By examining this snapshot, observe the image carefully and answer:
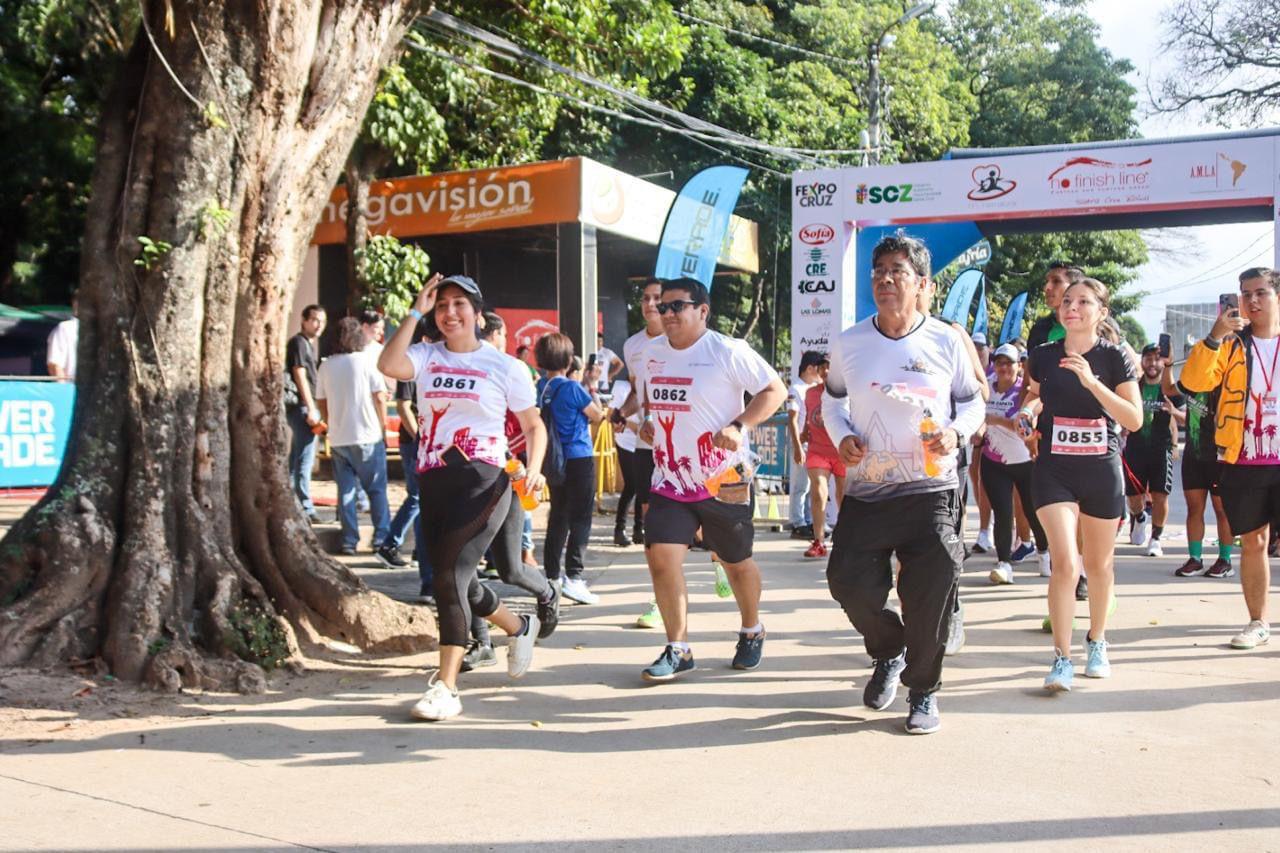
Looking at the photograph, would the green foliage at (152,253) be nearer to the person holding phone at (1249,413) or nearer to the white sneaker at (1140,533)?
the person holding phone at (1249,413)

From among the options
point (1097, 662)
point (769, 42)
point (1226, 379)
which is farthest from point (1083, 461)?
point (769, 42)

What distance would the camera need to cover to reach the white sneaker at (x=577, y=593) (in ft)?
27.0

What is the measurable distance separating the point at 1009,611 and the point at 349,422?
4.99 m

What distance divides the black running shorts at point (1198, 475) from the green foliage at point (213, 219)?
7154 mm

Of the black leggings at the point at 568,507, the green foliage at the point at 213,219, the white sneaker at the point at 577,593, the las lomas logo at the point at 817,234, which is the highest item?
the las lomas logo at the point at 817,234

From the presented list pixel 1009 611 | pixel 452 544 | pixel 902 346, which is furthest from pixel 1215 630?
pixel 452 544

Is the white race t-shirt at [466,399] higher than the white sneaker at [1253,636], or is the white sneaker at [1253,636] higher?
the white race t-shirt at [466,399]

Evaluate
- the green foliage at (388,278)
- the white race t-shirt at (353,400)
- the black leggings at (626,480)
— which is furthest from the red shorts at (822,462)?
the green foliage at (388,278)

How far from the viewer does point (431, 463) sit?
549 centimetres

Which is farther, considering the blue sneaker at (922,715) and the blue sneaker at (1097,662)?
A: the blue sneaker at (1097,662)

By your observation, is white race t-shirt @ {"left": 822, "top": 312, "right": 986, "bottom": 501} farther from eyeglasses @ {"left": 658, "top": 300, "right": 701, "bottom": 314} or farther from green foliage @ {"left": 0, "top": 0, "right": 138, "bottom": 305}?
green foliage @ {"left": 0, "top": 0, "right": 138, "bottom": 305}

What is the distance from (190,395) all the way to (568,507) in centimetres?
288

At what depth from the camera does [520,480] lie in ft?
18.8

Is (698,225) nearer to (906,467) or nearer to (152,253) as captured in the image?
(152,253)
